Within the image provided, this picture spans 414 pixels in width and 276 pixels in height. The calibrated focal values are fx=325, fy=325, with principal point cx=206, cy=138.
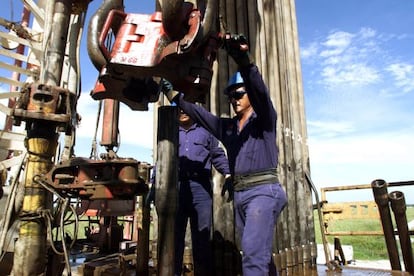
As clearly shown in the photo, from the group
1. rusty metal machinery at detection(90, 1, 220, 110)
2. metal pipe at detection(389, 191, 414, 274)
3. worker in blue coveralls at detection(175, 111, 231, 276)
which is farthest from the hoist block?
metal pipe at detection(389, 191, 414, 274)

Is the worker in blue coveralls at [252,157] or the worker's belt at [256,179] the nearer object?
the worker in blue coveralls at [252,157]

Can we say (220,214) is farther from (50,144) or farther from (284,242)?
(50,144)

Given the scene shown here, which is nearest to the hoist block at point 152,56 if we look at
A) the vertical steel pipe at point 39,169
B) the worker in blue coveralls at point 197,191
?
the vertical steel pipe at point 39,169

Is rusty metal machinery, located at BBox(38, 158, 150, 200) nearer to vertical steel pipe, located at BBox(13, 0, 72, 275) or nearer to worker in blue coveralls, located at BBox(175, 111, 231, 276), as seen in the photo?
vertical steel pipe, located at BBox(13, 0, 72, 275)

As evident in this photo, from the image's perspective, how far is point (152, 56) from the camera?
1.59 m

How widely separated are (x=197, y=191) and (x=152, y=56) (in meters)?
2.32

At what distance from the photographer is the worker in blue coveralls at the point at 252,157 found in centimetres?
247

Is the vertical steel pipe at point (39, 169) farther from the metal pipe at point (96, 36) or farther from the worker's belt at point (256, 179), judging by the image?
the worker's belt at point (256, 179)

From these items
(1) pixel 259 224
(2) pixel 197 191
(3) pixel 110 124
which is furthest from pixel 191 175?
(3) pixel 110 124

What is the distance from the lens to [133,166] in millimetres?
1988

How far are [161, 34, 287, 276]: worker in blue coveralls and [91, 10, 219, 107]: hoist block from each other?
0.51 meters

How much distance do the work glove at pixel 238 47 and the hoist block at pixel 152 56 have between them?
0.19 meters

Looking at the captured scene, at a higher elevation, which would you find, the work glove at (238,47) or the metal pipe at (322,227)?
the work glove at (238,47)

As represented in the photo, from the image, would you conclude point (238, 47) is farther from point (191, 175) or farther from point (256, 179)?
point (191, 175)
